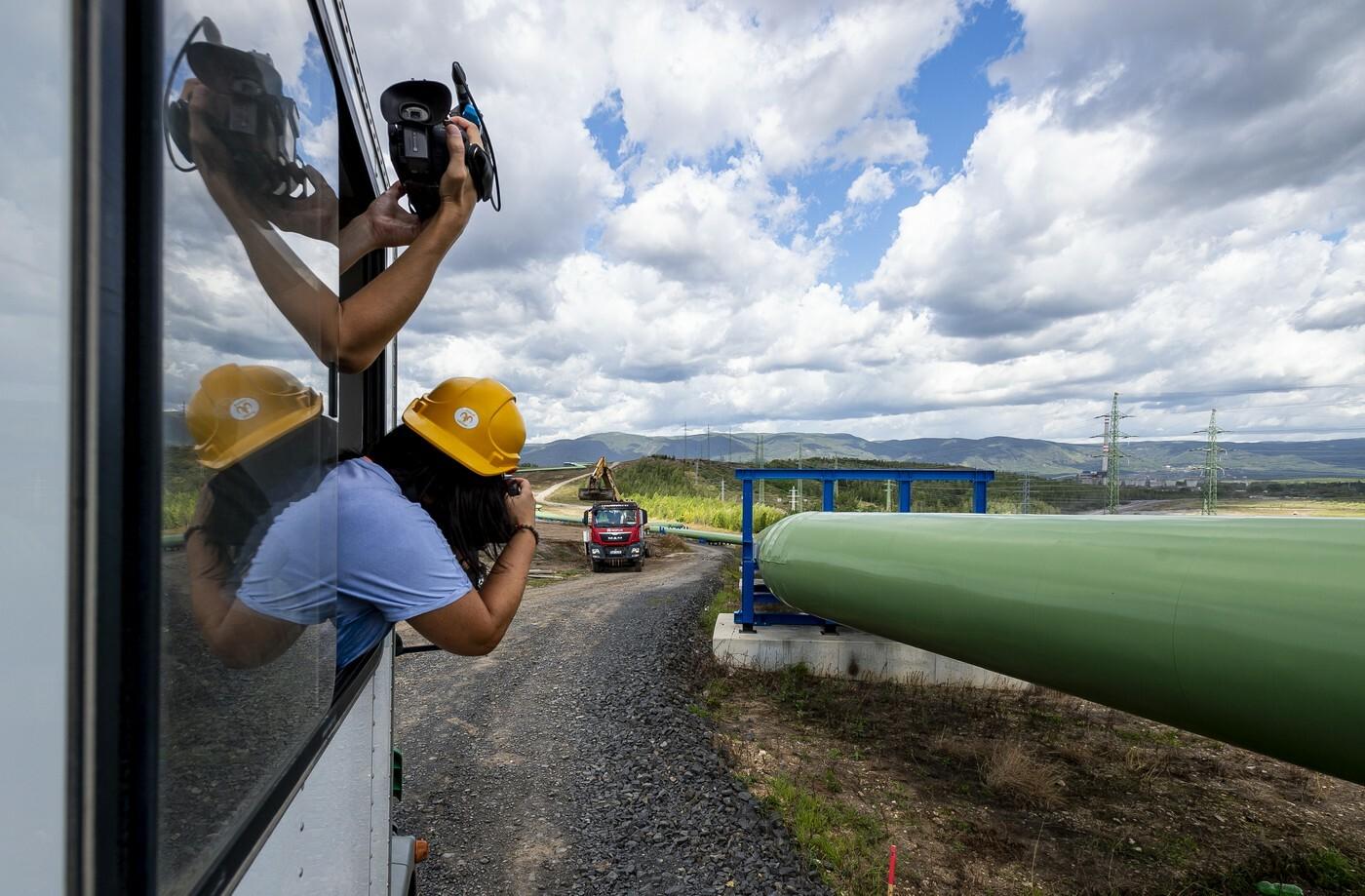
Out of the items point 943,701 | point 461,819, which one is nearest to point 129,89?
point 461,819

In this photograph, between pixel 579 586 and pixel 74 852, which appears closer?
pixel 74 852

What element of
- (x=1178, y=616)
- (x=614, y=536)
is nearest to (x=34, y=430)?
(x=1178, y=616)

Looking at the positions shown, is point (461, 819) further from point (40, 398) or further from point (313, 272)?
point (40, 398)

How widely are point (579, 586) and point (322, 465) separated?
1245cm

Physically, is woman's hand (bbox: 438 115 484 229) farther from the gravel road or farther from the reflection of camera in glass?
the gravel road

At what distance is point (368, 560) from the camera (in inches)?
56.5

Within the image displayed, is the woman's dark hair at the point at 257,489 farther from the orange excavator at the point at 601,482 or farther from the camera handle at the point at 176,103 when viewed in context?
the orange excavator at the point at 601,482

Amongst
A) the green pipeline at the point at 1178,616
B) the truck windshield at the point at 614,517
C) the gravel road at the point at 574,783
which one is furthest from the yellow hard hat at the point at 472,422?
the truck windshield at the point at 614,517

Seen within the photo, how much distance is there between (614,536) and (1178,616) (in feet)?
47.5

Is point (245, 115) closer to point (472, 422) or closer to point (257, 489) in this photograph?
point (257, 489)

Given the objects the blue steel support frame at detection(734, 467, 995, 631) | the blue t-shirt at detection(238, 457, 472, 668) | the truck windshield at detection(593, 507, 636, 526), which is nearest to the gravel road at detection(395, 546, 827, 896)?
the blue steel support frame at detection(734, 467, 995, 631)

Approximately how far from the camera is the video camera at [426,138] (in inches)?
64.4

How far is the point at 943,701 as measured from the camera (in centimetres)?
641

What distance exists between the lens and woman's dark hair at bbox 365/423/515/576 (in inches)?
69.6
